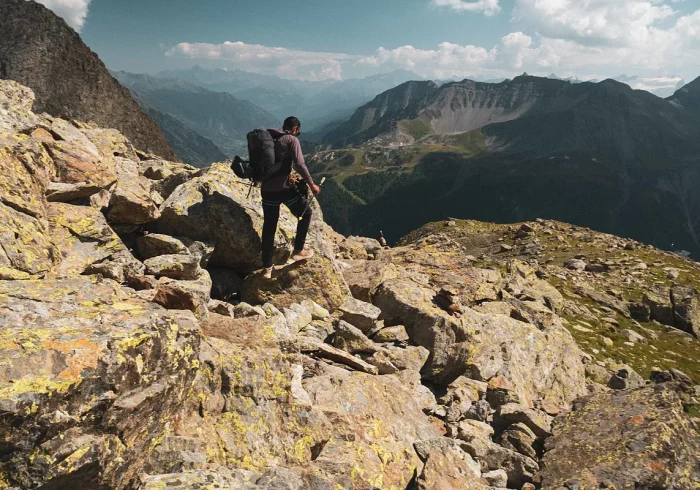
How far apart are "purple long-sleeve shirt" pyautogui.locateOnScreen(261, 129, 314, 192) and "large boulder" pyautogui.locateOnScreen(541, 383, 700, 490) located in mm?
12662

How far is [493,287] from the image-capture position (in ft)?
94.0

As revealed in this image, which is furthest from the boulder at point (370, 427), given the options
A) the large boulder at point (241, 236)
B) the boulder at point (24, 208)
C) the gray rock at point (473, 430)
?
the boulder at point (24, 208)

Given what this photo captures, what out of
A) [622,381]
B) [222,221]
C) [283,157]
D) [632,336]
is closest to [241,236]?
[222,221]

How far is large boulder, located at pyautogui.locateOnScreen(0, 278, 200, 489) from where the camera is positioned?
4.92 m

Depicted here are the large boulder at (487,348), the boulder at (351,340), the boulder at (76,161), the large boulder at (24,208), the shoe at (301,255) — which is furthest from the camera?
the large boulder at (487,348)

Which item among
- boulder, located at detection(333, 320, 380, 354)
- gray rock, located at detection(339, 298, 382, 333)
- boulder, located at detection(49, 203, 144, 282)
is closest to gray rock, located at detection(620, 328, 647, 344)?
gray rock, located at detection(339, 298, 382, 333)

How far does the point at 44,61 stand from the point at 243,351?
17895 centimetres

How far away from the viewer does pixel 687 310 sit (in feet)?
A: 132

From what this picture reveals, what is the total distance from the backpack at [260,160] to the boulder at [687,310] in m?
47.0

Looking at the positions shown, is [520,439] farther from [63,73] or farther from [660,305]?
[63,73]

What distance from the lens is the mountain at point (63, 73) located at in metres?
132

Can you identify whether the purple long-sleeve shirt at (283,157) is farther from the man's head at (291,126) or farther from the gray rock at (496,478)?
the gray rock at (496,478)

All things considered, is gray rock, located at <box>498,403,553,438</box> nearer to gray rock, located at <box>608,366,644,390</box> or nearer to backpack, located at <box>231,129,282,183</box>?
gray rock, located at <box>608,366,644,390</box>

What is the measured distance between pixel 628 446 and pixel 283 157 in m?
14.9
